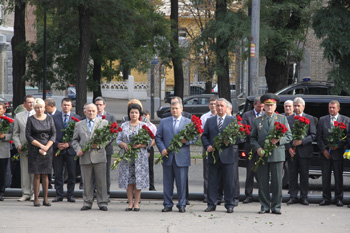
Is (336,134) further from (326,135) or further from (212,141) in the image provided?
(212,141)

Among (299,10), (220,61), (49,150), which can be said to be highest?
(299,10)

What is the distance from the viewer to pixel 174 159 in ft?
36.7

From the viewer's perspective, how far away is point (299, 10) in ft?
80.2

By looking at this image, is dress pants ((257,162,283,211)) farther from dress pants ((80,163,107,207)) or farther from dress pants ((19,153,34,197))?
dress pants ((19,153,34,197))

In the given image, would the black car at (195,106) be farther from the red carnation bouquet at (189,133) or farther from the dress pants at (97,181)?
the red carnation bouquet at (189,133)

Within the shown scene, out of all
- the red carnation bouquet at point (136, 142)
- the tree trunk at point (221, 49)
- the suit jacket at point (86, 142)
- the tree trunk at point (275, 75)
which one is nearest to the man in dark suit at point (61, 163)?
the suit jacket at point (86, 142)

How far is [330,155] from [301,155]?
1.75ft

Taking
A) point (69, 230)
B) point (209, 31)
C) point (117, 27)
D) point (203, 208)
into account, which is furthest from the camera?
point (117, 27)

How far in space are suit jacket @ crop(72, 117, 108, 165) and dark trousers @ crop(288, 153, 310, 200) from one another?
137 inches

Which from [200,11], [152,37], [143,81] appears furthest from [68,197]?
[143,81]

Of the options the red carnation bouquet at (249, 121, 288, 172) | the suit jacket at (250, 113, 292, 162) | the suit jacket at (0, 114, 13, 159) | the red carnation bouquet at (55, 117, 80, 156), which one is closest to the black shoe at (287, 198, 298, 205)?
the suit jacket at (250, 113, 292, 162)

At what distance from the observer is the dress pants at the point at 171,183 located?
11.1m

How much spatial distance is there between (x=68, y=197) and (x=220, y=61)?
1368 cm

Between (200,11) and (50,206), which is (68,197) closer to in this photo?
(50,206)
